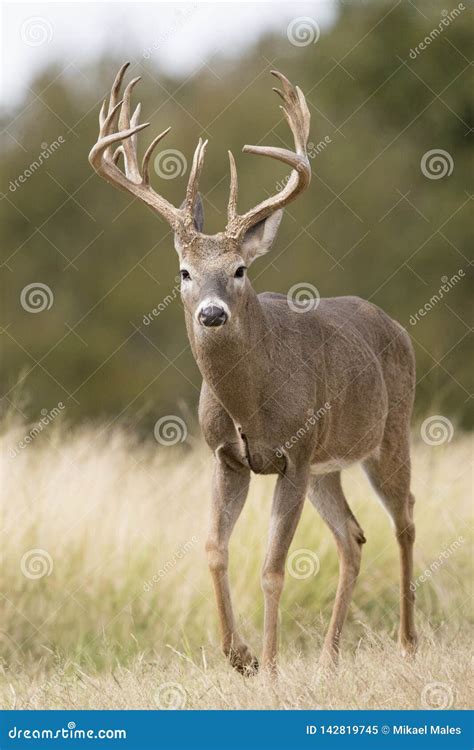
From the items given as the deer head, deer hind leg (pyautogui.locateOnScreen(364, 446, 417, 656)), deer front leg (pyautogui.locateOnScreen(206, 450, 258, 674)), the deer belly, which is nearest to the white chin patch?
the deer head

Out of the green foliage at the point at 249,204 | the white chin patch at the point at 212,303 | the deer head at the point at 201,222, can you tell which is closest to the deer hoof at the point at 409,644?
the deer head at the point at 201,222

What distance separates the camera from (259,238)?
7.13 meters

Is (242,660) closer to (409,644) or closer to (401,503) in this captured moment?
(409,644)

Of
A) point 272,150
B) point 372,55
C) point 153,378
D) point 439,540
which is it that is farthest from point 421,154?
point 272,150

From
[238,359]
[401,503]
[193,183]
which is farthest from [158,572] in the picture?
[193,183]

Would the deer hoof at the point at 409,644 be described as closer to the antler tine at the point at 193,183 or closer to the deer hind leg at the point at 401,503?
the deer hind leg at the point at 401,503

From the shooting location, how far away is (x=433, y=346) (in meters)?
21.7

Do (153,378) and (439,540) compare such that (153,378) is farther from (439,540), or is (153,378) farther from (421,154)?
(439,540)

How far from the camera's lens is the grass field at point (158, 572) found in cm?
910

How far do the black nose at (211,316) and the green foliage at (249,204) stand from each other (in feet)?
46.3

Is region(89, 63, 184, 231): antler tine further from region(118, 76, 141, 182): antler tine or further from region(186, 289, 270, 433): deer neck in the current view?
region(186, 289, 270, 433): deer neck

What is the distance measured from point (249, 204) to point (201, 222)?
14.8 m

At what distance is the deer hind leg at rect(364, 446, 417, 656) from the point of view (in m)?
8.42

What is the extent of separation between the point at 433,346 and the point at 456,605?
12.1m
